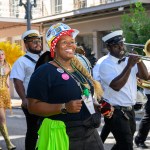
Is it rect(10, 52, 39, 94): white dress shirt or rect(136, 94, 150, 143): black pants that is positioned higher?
rect(10, 52, 39, 94): white dress shirt

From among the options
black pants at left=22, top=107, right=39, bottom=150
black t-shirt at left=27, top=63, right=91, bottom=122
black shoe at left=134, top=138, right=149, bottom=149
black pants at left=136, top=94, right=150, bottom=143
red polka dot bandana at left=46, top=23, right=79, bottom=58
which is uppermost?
red polka dot bandana at left=46, top=23, right=79, bottom=58

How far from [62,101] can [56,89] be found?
0.11 meters

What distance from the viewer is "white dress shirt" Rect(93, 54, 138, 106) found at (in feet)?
17.6

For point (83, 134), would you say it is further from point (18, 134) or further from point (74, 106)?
point (18, 134)

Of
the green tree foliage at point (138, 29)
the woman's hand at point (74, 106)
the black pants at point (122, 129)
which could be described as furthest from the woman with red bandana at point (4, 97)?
the green tree foliage at point (138, 29)

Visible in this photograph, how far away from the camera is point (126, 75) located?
5.22 meters

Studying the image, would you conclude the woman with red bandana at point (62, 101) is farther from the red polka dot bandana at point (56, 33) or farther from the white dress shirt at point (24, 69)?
the white dress shirt at point (24, 69)

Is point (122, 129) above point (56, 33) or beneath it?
beneath

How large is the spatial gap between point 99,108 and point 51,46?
0.68 m

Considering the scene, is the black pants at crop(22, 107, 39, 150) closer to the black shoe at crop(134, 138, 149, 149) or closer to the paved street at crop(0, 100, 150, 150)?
the paved street at crop(0, 100, 150, 150)

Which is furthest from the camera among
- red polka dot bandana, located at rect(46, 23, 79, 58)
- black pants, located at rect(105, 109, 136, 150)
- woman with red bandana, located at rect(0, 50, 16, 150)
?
woman with red bandana, located at rect(0, 50, 16, 150)

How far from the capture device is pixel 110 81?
5.38 meters

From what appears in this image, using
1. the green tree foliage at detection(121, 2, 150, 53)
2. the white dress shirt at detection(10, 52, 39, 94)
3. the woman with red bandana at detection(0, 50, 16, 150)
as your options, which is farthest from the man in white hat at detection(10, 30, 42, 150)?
the green tree foliage at detection(121, 2, 150, 53)

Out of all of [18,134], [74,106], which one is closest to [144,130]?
[18,134]
